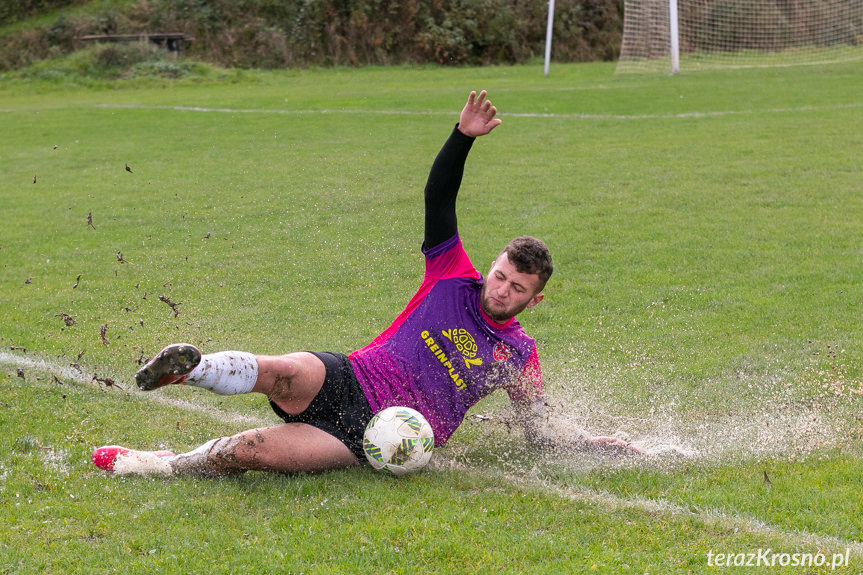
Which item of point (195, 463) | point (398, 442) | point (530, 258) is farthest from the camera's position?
point (530, 258)

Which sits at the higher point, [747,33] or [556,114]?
[747,33]

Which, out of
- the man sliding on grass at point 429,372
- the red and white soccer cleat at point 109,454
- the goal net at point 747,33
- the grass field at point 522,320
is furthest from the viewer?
the goal net at point 747,33

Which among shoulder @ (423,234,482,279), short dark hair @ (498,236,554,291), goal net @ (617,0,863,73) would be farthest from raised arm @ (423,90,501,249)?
goal net @ (617,0,863,73)

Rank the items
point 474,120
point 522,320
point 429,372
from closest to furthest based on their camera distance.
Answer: point 429,372 < point 474,120 < point 522,320

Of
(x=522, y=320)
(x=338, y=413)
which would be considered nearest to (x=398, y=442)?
(x=338, y=413)

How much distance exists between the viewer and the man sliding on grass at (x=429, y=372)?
4.77m

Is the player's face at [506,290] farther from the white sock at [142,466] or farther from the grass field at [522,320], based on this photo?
the white sock at [142,466]

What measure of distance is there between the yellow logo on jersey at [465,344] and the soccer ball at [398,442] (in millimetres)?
438

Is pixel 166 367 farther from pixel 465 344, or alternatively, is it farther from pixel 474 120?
pixel 474 120

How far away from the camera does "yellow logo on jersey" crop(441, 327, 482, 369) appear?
5.06 metres

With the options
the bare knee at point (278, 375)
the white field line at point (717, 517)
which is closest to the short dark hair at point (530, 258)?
the white field line at point (717, 517)

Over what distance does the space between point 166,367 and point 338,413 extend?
42.4 inches

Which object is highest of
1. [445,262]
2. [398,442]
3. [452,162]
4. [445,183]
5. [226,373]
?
[452,162]

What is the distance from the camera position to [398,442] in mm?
4715
